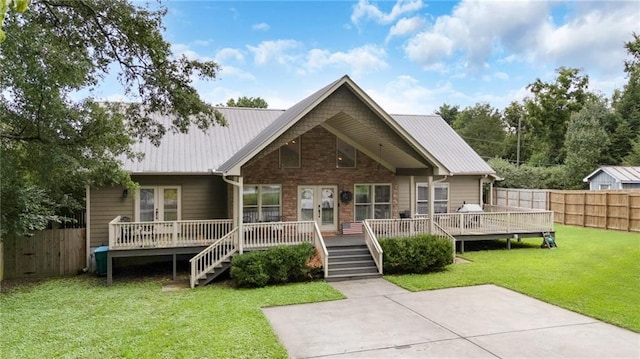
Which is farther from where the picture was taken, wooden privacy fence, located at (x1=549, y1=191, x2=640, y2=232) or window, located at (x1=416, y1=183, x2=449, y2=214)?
wooden privacy fence, located at (x1=549, y1=191, x2=640, y2=232)

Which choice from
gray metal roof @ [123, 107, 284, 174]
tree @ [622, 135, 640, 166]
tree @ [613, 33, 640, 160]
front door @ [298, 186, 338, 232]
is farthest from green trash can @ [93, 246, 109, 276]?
tree @ [613, 33, 640, 160]

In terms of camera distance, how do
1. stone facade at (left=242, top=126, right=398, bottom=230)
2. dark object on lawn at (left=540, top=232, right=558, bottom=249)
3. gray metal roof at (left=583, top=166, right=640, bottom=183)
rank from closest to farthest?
stone facade at (left=242, top=126, right=398, bottom=230) < dark object on lawn at (left=540, top=232, right=558, bottom=249) < gray metal roof at (left=583, top=166, right=640, bottom=183)

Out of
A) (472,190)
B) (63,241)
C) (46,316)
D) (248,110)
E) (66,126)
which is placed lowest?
(46,316)

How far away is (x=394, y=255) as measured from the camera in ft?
39.9

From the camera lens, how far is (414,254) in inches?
477

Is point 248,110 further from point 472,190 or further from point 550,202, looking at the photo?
point 550,202

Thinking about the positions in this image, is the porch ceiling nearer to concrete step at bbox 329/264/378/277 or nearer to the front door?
the front door

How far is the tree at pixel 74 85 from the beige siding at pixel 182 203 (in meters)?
3.13

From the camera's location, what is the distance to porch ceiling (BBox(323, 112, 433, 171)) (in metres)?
12.6

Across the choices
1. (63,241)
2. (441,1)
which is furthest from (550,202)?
(63,241)

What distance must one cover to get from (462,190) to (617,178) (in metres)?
13.8

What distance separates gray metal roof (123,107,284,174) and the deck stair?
552cm

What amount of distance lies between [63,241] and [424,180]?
13572mm

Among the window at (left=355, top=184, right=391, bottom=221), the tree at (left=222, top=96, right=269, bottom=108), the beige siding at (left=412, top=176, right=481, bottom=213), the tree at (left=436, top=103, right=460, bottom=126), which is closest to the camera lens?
the window at (left=355, top=184, right=391, bottom=221)
